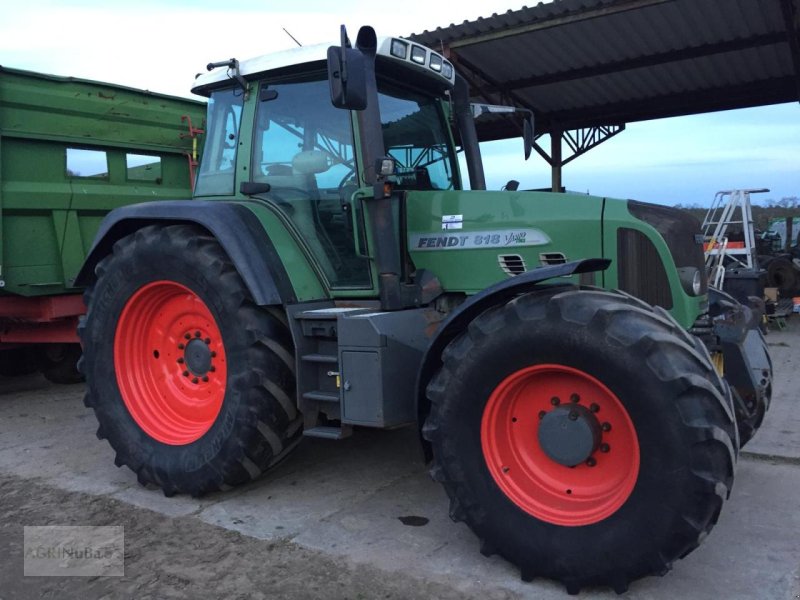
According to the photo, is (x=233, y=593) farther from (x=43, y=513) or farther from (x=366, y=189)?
(x=366, y=189)

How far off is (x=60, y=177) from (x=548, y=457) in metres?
4.85

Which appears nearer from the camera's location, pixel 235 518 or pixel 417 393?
pixel 417 393

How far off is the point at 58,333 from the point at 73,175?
54.9 inches

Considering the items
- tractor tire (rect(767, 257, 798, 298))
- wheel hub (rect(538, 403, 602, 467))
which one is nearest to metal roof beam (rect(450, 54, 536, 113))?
tractor tire (rect(767, 257, 798, 298))

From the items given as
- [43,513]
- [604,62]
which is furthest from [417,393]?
[604,62]

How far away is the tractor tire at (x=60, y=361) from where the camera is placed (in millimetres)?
7168

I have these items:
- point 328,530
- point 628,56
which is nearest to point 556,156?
point 628,56

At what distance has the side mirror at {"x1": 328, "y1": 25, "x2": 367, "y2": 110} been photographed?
130 inches

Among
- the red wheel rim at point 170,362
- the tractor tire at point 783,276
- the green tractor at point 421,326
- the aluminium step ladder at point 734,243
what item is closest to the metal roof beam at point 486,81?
the aluminium step ladder at point 734,243

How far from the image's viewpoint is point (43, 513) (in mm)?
3895

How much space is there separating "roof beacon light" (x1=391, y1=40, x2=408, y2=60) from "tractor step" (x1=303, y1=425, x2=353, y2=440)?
81.2 inches

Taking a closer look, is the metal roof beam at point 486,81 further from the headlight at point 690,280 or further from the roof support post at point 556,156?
the headlight at point 690,280

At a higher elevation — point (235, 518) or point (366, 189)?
point (366, 189)

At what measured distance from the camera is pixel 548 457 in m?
3.07
